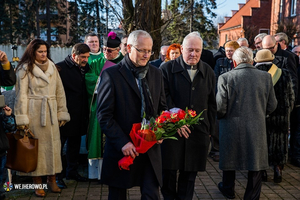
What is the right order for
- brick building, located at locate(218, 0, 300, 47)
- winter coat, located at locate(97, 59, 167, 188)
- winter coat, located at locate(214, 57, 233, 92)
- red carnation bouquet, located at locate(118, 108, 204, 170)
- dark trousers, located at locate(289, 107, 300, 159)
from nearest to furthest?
red carnation bouquet, located at locate(118, 108, 204, 170)
winter coat, located at locate(97, 59, 167, 188)
winter coat, located at locate(214, 57, 233, 92)
dark trousers, located at locate(289, 107, 300, 159)
brick building, located at locate(218, 0, 300, 47)

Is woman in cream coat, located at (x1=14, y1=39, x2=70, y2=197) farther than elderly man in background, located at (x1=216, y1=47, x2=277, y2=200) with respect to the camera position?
Yes

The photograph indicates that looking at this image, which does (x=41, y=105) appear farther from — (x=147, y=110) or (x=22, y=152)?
(x=147, y=110)

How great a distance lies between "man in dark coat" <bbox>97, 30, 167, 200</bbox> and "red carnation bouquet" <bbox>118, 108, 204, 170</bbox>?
143 mm

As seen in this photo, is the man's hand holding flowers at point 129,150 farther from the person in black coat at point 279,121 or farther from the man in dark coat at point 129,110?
the person in black coat at point 279,121

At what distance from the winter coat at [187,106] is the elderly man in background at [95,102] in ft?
4.84

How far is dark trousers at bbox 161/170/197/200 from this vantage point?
4.48 metres

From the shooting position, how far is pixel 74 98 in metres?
5.86

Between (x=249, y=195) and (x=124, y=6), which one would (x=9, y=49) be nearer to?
(x=124, y=6)

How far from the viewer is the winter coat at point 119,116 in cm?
339

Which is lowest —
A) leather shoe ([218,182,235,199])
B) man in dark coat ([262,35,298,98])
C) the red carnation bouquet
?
leather shoe ([218,182,235,199])

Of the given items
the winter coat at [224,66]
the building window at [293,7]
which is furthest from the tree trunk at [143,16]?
the building window at [293,7]

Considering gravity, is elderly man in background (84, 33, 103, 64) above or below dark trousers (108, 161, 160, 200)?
above

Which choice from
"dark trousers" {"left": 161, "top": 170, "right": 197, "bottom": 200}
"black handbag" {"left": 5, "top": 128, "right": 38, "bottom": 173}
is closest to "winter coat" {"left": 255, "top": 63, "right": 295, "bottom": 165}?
"dark trousers" {"left": 161, "top": 170, "right": 197, "bottom": 200}

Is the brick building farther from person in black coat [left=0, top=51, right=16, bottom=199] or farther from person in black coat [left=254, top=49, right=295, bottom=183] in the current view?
person in black coat [left=0, top=51, right=16, bottom=199]
